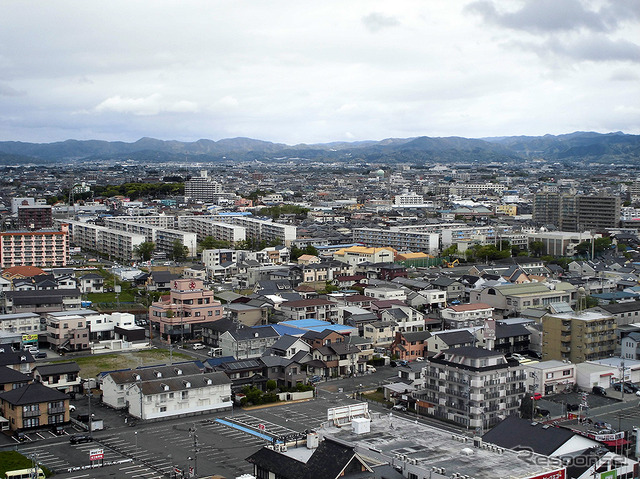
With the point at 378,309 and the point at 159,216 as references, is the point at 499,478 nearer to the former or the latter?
the point at 378,309

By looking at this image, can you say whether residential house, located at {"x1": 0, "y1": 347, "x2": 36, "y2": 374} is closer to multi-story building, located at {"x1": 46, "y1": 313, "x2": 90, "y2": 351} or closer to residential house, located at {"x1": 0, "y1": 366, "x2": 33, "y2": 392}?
residential house, located at {"x1": 0, "y1": 366, "x2": 33, "y2": 392}

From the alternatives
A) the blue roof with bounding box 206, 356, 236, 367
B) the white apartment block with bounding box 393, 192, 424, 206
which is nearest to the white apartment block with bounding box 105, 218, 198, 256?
the blue roof with bounding box 206, 356, 236, 367

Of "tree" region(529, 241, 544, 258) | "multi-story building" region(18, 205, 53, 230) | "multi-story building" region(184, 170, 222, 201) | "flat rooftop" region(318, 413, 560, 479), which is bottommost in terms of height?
"flat rooftop" region(318, 413, 560, 479)

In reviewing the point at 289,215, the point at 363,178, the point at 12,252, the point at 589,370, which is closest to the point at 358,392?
the point at 589,370

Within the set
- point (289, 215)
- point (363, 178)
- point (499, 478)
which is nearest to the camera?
point (499, 478)

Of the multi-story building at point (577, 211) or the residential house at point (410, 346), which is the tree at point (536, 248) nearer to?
the multi-story building at point (577, 211)
